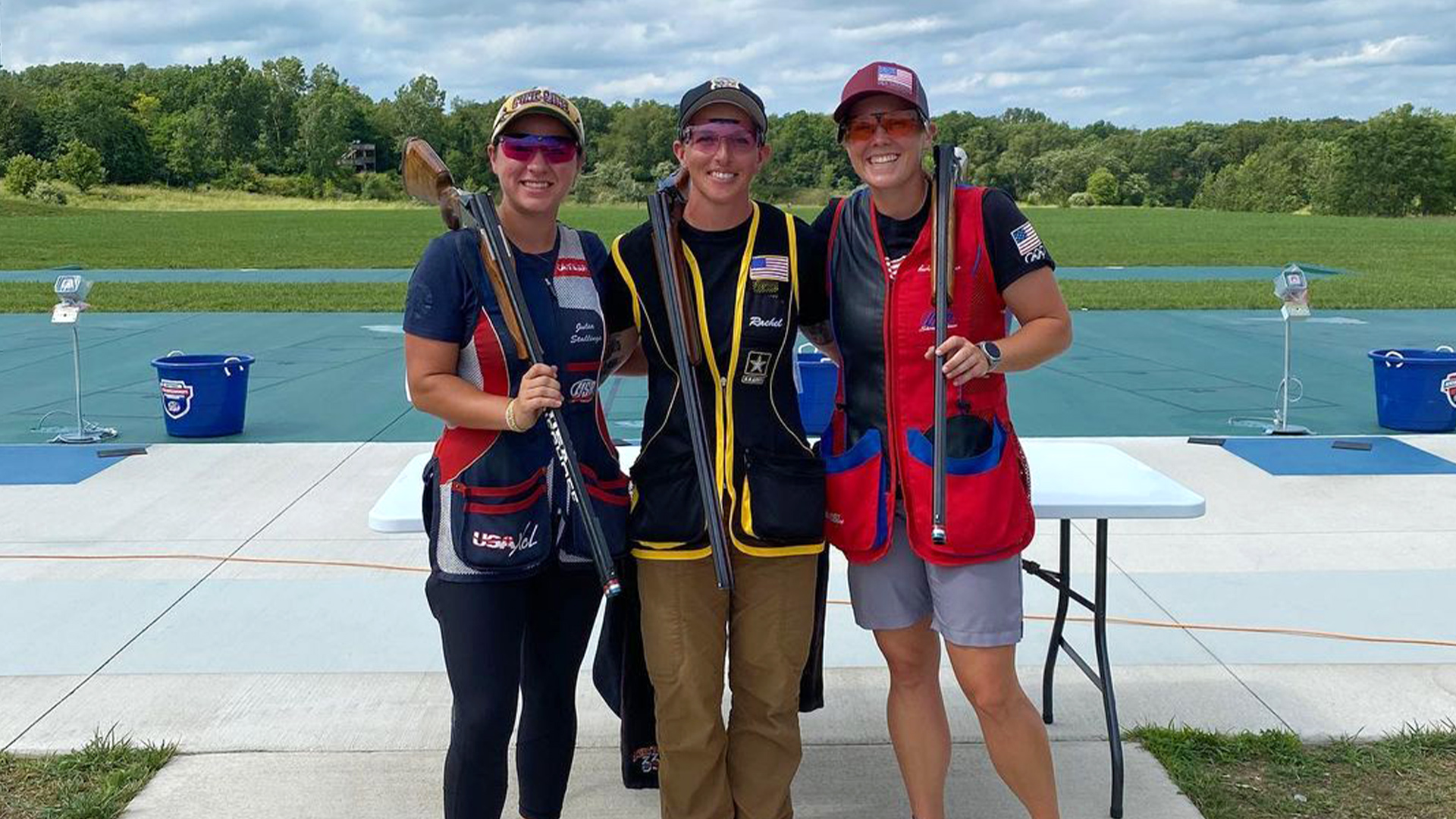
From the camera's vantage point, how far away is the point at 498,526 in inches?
114

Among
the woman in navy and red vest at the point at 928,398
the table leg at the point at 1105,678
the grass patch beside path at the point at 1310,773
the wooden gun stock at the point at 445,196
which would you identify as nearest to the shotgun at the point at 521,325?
the wooden gun stock at the point at 445,196

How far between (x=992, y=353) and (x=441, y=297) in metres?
1.22

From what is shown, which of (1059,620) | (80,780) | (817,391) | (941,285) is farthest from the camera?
(817,391)

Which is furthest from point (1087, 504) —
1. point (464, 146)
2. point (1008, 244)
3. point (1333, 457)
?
point (464, 146)

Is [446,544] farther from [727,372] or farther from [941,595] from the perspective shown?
[941,595]

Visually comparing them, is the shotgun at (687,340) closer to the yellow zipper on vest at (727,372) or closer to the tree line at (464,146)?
the yellow zipper on vest at (727,372)

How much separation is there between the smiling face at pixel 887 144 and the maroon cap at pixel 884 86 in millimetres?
19

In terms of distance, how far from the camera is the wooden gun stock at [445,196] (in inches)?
112

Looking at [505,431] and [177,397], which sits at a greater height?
[505,431]

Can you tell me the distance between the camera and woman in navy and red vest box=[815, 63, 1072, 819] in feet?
9.78

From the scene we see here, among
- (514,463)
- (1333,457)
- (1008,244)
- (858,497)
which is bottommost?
(1333,457)

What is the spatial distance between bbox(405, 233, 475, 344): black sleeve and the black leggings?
1.88ft

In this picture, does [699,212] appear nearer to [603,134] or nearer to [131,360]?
[131,360]

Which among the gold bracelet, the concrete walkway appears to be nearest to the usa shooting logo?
the concrete walkway
